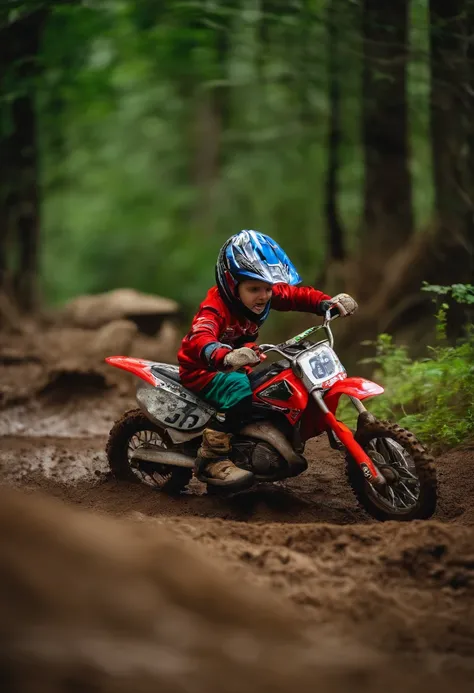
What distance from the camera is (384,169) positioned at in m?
9.15

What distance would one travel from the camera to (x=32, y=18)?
1324 centimetres

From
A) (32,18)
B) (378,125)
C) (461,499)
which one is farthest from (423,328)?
(32,18)

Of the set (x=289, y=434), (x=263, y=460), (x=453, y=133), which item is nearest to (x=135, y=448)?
(x=263, y=460)

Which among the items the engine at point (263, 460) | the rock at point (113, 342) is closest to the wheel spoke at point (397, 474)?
the engine at point (263, 460)

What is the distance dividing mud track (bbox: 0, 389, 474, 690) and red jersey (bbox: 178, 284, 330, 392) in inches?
33.6

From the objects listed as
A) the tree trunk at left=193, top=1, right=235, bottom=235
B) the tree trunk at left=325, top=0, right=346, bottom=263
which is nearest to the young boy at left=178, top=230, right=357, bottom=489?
the tree trunk at left=325, top=0, right=346, bottom=263

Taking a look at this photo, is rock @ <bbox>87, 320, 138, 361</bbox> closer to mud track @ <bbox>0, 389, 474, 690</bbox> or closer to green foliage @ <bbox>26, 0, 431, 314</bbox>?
green foliage @ <bbox>26, 0, 431, 314</bbox>

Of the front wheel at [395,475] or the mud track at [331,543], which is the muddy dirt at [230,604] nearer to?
the mud track at [331,543]

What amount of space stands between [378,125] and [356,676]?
25.1 feet

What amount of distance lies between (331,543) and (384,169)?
620cm

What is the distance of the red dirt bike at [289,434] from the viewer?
458cm

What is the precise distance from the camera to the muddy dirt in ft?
7.41

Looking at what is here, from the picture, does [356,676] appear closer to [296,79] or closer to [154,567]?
[154,567]

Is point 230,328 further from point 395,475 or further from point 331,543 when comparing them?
point 331,543
